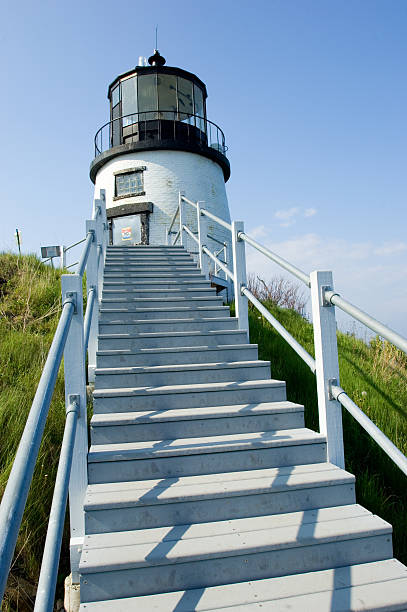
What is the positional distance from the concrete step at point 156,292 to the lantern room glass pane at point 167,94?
1069cm

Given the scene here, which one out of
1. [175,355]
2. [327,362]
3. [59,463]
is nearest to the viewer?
[59,463]

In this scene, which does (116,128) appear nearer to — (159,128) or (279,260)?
(159,128)

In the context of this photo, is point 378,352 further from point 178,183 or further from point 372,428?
point 178,183

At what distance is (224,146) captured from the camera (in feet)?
51.6

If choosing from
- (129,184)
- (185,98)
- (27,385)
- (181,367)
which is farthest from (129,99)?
(181,367)

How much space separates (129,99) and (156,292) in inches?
451

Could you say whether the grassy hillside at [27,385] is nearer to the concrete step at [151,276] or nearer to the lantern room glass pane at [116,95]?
the concrete step at [151,276]

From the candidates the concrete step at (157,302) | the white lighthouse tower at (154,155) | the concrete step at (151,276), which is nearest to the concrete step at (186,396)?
the concrete step at (157,302)

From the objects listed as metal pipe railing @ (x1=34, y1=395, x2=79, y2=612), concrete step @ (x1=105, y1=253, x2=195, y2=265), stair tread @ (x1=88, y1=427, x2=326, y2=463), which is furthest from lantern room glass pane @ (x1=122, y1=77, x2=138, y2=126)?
metal pipe railing @ (x1=34, y1=395, x2=79, y2=612)

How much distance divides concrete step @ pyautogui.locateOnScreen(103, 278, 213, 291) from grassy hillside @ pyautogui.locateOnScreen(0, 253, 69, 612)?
1054mm

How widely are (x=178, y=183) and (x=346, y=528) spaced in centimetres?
1290

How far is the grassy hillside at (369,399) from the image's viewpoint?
3.22 m

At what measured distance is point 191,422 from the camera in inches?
120

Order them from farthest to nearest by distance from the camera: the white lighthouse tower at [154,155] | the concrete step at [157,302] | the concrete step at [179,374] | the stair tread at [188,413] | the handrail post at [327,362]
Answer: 1. the white lighthouse tower at [154,155]
2. the concrete step at [157,302]
3. the concrete step at [179,374]
4. the stair tread at [188,413]
5. the handrail post at [327,362]
